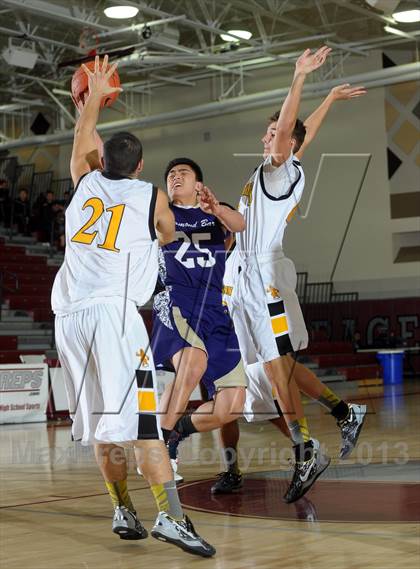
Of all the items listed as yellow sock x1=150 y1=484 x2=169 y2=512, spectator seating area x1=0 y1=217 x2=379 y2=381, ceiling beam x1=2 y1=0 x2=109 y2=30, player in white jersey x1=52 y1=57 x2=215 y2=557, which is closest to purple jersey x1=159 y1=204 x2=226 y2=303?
player in white jersey x1=52 y1=57 x2=215 y2=557

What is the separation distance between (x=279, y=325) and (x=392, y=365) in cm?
1475

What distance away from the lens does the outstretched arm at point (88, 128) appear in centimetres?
465

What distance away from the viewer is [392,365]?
19969mm

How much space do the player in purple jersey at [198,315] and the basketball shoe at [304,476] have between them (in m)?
0.59

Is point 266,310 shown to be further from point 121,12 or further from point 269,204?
point 121,12

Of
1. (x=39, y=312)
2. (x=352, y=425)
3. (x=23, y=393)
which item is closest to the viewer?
(x=352, y=425)

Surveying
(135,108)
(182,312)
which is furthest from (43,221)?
(182,312)

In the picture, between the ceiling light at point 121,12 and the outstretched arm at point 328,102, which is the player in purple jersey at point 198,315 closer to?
the outstretched arm at point 328,102

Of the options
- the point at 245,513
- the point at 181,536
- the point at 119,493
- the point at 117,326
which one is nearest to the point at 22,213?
the point at 245,513

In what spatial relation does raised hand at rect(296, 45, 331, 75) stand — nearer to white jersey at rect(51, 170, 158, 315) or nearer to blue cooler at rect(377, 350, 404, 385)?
white jersey at rect(51, 170, 158, 315)

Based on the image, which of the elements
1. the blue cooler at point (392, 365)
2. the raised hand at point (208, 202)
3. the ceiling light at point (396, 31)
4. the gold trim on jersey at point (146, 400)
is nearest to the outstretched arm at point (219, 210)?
the raised hand at point (208, 202)

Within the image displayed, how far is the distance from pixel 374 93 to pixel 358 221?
9.80 feet

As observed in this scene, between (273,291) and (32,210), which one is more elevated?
(32,210)

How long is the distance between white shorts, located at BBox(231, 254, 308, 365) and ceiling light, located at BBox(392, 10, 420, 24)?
43.2 ft
